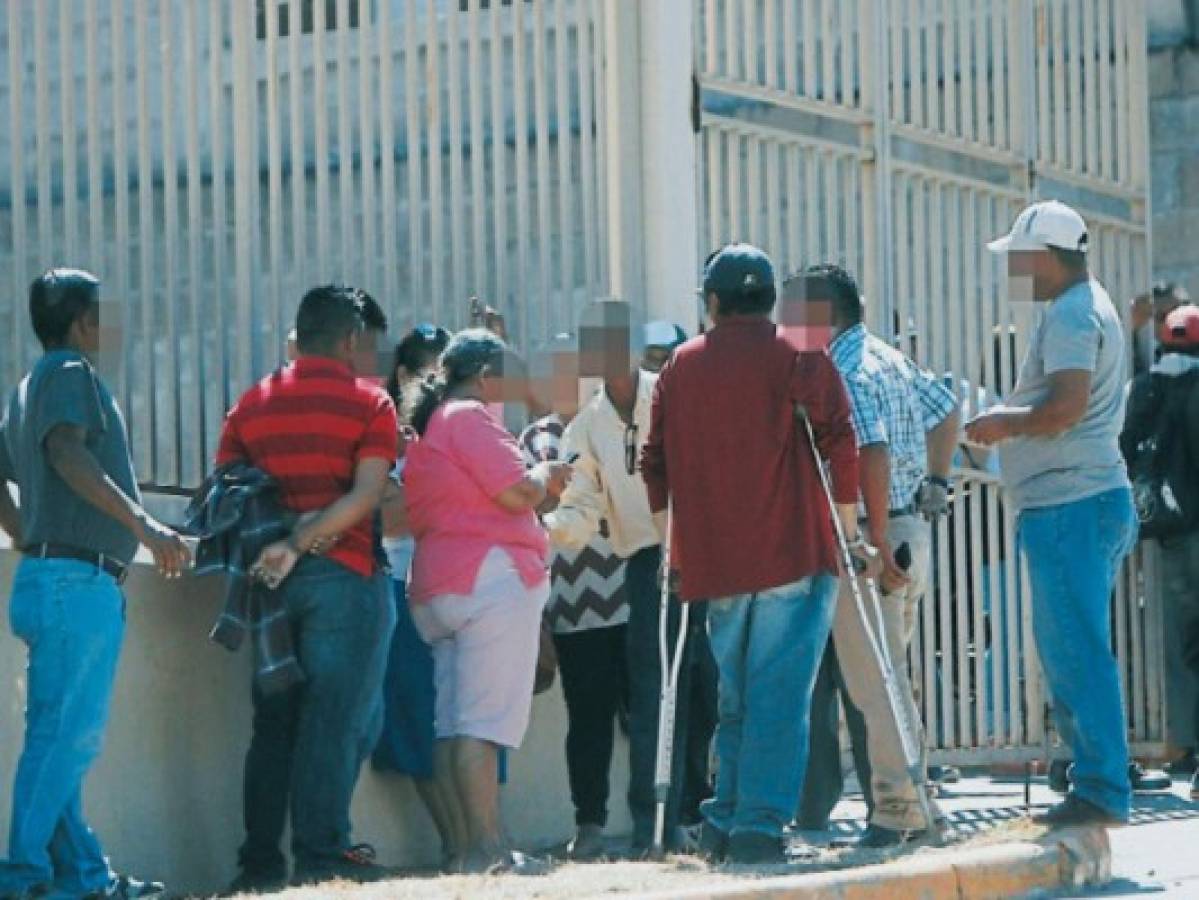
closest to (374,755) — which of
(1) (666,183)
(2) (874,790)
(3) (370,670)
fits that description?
(3) (370,670)

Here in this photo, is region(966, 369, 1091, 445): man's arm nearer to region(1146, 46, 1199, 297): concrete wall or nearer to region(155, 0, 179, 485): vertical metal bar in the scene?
region(155, 0, 179, 485): vertical metal bar

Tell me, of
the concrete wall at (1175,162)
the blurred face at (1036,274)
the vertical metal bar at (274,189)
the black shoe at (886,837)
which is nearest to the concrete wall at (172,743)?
the vertical metal bar at (274,189)

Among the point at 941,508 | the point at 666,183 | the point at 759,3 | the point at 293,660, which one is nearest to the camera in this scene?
the point at 293,660

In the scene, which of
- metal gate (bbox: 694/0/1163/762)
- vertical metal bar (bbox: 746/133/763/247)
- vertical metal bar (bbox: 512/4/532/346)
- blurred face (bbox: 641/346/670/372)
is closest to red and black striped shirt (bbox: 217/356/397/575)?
blurred face (bbox: 641/346/670/372)

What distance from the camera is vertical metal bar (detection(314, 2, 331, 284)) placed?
36.9 feet

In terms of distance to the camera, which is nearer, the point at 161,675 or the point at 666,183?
the point at 161,675

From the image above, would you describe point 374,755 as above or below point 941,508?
below

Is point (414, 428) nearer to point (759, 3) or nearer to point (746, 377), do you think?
point (746, 377)

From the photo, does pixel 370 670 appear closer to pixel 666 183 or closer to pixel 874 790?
pixel 874 790

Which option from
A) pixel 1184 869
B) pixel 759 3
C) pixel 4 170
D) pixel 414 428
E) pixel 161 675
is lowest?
pixel 1184 869

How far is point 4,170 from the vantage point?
10.6 meters

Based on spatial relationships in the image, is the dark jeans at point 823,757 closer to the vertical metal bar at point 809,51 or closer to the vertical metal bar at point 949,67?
the vertical metal bar at point 809,51

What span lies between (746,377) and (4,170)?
279 centimetres

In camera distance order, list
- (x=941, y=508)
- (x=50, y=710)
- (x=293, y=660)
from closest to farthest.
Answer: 1. (x=50, y=710)
2. (x=293, y=660)
3. (x=941, y=508)
